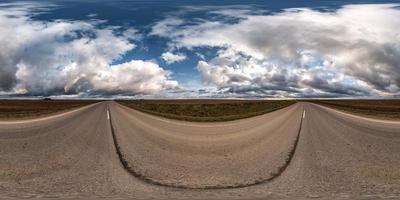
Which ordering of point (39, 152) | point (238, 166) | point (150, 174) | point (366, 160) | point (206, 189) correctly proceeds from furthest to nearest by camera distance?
point (39, 152)
point (366, 160)
point (238, 166)
point (150, 174)
point (206, 189)

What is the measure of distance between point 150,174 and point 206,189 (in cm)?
195

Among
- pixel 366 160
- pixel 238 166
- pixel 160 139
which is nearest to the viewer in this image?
pixel 238 166

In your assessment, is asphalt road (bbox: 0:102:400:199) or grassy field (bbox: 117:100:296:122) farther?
grassy field (bbox: 117:100:296:122)

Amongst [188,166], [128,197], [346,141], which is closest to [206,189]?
[128,197]

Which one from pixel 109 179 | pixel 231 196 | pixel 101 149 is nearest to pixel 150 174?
pixel 109 179

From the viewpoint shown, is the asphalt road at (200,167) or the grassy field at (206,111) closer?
the asphalt road at (200,167)

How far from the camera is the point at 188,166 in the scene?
1092 cm

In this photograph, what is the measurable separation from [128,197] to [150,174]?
8.03ft

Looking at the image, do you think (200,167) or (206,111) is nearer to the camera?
(200,167)

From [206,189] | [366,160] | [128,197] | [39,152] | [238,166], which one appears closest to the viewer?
[128,197]

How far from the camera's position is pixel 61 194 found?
7.59 meters

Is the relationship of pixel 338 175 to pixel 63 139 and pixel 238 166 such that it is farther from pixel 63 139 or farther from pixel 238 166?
pixel 63 139

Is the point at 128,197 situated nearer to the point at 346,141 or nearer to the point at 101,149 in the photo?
the point at 101,149

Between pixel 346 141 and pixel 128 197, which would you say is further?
pixel 346 141
